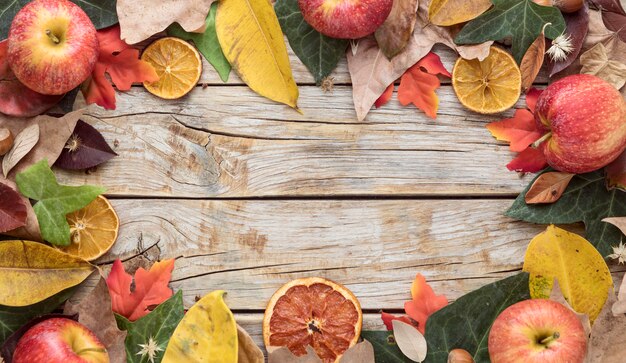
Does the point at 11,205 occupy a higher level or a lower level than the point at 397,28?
lower

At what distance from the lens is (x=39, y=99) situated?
51.6 inches

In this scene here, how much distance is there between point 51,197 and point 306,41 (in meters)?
0.53

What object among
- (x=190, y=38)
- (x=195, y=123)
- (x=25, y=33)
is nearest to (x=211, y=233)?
(x=195, y=123)

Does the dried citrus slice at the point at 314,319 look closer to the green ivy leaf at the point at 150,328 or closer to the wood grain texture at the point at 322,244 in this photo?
the wood grain texture at the point at 322,244

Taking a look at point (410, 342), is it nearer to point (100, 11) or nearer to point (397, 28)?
point (397, 28)

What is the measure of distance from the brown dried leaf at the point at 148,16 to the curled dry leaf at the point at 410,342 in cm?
65

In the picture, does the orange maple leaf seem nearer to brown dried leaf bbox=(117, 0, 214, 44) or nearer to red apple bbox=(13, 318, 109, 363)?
brown dried leaf bbox=(117, 0, 214, 44)

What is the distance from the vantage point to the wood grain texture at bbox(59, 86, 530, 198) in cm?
135

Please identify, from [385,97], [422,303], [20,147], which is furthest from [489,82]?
[20,147]

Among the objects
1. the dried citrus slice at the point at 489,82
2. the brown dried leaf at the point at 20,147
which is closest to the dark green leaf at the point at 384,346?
the dried citrus slice at the point at 489,82

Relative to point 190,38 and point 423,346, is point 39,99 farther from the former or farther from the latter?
point 423,346

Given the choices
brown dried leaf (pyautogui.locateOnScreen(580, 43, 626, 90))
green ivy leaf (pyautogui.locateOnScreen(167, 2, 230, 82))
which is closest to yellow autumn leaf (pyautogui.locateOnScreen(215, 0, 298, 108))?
green ivy leaf (pyautogui.locateOnScreen(167, 2, 230, 82))

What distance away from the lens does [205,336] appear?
47.7 inches

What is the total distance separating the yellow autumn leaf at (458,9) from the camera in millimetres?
1310
